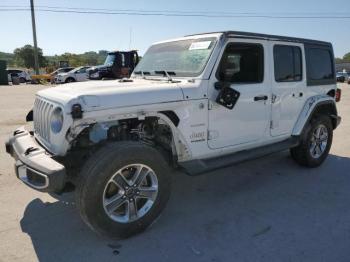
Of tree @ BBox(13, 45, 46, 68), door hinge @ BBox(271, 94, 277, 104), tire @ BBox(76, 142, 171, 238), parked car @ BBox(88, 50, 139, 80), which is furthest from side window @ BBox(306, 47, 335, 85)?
tree @ BBox(13, 45, 46, 68)

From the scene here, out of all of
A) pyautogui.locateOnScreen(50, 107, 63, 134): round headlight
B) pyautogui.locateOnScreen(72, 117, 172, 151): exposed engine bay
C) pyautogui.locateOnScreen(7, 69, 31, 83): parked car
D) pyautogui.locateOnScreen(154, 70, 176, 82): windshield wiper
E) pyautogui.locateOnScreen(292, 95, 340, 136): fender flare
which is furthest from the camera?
pyautogui.locateOnScreen(7, 69, 31, 83): parked car

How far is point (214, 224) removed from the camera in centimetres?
Result: 374

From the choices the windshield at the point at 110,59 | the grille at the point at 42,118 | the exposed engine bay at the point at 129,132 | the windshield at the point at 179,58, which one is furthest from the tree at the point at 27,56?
the exposed engine bay at the point at 129,132

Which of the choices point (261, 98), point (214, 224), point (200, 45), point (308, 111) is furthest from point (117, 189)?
point (308, 111)

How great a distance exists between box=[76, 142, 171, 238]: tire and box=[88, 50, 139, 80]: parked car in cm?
1631

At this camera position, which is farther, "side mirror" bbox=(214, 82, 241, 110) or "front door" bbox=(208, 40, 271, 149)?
"front door" bbox=(208, 40, 271, 149)

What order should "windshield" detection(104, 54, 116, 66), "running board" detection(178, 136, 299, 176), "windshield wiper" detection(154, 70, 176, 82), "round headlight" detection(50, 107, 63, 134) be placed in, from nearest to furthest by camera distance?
"round headlight" detection(50, 107, 63, 134) < "running board" detection(178, 136, 299, 176) < "windshield wiper" detection(154, 70, 176, 82) < "windshield" detection(104, 54, 116, 66)

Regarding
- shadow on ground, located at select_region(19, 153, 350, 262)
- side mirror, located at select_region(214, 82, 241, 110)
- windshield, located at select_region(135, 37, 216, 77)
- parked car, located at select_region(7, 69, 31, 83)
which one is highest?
windshield, located at select_region(135, 37, 216, 77)

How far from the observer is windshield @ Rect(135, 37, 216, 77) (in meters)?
4.14

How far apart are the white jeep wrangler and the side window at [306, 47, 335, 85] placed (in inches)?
1.4

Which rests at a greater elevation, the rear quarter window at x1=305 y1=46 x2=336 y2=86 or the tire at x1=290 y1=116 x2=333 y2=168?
the rear quarter window at x1=305 y1=46 x2=336 y2=86

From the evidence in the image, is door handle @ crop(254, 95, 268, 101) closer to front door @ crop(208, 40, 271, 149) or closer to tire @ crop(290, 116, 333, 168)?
front door @ crop(208, 40, 271, 149)

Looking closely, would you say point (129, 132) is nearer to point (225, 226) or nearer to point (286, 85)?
point (225, 226)

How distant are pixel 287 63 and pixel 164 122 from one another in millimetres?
2402
